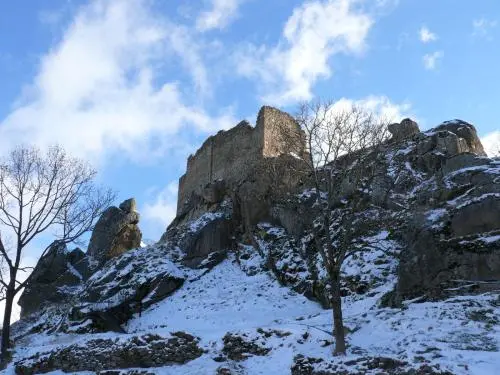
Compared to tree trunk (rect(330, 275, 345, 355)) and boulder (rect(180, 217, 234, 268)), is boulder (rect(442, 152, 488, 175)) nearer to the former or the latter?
tree trunk (rect(330, 275, 345, 355))

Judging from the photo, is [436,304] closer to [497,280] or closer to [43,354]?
[497,280]

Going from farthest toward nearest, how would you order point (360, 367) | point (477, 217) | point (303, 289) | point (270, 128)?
point (270, 128) < point (303, 289) < point (477, 217) < point (360, 367)

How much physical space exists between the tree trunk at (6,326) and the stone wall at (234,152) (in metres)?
16.2

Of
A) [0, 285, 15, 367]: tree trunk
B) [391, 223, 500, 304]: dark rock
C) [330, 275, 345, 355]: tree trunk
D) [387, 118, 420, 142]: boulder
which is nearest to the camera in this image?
[330, 275, 345, 355]: tree trunk

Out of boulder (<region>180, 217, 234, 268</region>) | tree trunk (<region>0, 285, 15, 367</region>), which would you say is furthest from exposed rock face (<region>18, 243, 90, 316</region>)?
tree trunk (<region>0, 285, 15, 367</region>)

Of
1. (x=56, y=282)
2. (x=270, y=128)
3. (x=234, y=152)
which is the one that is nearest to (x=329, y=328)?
(x=270, y=128)

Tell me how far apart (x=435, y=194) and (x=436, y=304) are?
642cm

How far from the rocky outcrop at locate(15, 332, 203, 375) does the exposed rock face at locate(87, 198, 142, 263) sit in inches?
687

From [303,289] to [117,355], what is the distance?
7.77m

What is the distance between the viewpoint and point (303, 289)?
19.0 metres

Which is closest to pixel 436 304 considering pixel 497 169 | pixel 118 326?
pixel 497 169

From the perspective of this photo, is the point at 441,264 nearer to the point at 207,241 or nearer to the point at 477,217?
the point at 477,217

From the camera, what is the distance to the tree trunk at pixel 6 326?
15.9 metres

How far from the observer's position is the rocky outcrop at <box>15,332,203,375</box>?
13.6 m
